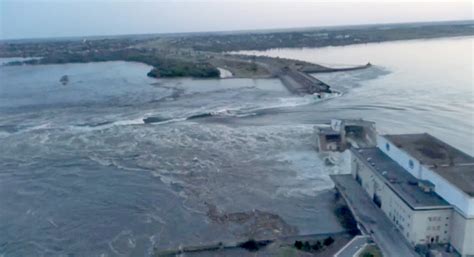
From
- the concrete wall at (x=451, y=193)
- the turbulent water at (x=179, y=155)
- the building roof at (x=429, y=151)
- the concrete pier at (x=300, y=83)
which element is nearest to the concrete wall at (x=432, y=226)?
the concrete wall at (x=451, y=193)

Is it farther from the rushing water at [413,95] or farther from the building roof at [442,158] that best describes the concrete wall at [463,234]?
the rushing water at [413,95]

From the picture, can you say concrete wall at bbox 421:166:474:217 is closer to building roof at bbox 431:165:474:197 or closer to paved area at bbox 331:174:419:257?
building roof at bbox 431:165:474:197

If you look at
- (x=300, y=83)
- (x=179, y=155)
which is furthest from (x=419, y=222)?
(x=300, y=83)

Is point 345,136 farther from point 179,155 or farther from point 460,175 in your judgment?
point 460,175

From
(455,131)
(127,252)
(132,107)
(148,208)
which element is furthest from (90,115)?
(455,131)

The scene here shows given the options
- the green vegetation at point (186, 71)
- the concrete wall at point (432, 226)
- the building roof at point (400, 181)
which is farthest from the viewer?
the green vegetation at point (186, 71)

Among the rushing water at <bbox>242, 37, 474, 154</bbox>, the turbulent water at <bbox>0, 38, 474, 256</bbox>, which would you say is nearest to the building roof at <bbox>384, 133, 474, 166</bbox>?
the turbulent water at <bbox>0, 38, 474, 256</bbox>
